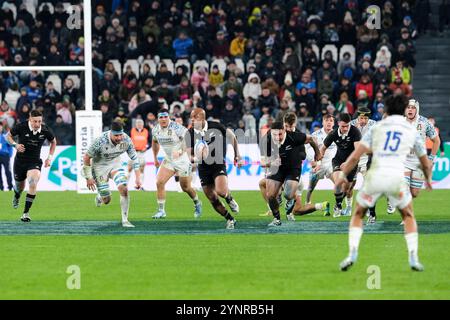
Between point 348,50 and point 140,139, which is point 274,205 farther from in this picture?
point 348,50

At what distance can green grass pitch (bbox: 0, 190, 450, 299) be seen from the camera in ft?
40.6

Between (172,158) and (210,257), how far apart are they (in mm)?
7662

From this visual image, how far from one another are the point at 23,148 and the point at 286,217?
5.37 meters

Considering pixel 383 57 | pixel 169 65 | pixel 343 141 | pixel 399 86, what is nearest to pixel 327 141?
pixel 343 141

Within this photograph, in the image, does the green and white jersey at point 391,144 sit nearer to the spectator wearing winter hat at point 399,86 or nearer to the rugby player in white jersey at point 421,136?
Result: the rugby player in white jersey at point 421,136

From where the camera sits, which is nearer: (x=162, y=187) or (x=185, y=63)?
(x=162, y=187)

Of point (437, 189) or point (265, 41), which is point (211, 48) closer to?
point (265, 41)

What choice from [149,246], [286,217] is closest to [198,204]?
[286,217]

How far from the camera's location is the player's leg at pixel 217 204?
19359 millimetres

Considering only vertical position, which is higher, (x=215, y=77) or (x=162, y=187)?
(x=215, y=77)

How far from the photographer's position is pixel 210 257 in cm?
1538

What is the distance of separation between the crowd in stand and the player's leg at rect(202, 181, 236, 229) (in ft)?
38.1

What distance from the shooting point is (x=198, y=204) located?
890 inches

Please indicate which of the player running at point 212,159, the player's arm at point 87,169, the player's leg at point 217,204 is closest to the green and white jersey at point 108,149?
the player's arm at point 87,169
